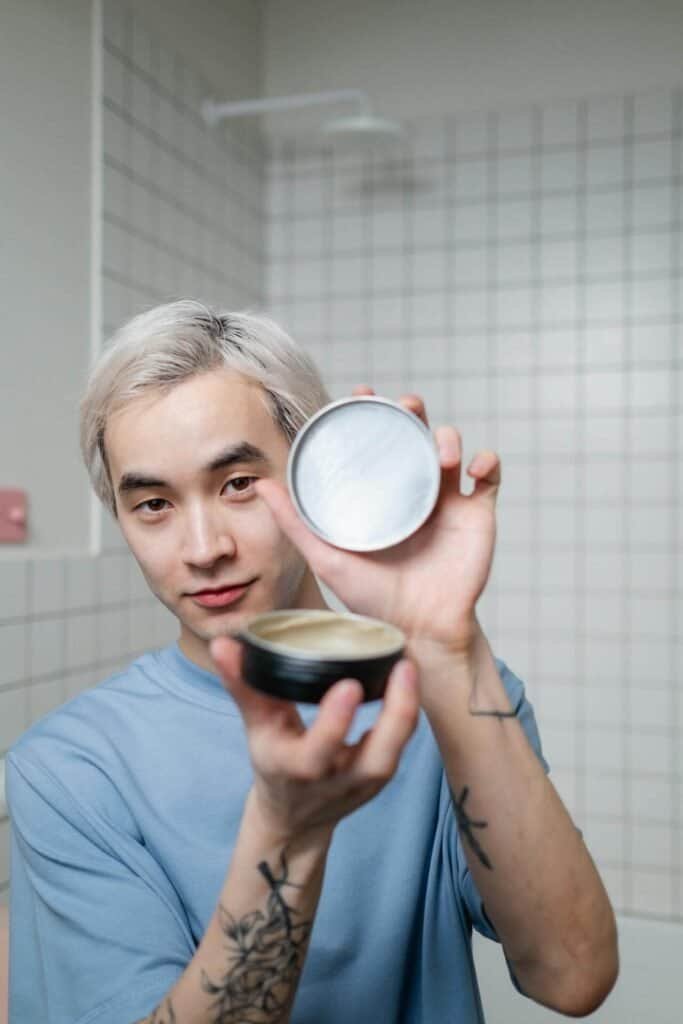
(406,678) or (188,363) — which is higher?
(188,363)

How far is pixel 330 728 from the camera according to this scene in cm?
62

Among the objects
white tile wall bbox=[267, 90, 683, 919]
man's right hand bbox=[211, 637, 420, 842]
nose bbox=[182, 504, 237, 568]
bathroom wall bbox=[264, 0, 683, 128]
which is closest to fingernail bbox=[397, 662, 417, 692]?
man's right hand bbox=[211, 637, 420, 842]

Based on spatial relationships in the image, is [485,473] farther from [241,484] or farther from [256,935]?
[256,935]

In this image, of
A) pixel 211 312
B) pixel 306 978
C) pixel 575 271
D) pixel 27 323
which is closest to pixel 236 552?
pixel 211 312

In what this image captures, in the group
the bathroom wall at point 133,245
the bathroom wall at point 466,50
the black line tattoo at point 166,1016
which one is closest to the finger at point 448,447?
the black line tattoo at point 166,1016

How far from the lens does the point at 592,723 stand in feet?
9.48

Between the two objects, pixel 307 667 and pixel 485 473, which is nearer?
pixel 307 667

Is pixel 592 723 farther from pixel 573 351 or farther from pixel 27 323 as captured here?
pixel 27 323

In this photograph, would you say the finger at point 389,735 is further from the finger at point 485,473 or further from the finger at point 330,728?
the finger at point 485,473

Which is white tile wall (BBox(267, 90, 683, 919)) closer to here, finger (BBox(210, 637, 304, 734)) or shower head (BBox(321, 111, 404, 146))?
shower head (BBox(321, 111, 404, 146))

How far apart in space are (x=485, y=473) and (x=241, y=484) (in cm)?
28

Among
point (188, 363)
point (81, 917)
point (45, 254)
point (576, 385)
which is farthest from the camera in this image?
point (576, 385)

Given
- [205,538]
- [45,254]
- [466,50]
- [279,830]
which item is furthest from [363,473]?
[466,50]

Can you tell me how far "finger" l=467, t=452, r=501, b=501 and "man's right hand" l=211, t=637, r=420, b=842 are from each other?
254 millimetres
